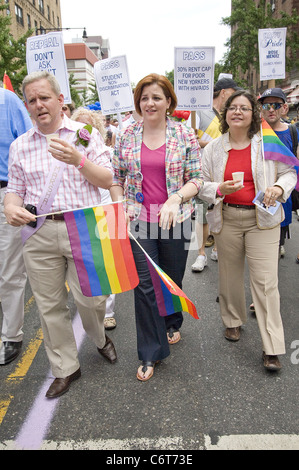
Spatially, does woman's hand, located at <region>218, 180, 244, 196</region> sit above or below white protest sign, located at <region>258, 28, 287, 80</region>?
below

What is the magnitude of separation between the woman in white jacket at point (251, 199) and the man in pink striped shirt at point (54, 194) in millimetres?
964

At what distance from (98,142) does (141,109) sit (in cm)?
40

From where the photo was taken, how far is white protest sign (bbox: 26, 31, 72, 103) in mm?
4809

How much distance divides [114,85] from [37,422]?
4.86 metres

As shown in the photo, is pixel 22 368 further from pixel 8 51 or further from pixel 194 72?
pixel 8 51

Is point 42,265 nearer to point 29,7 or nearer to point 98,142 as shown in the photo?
point 98,142

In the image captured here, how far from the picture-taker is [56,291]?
8.95ft

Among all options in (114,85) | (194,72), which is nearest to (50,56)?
(114,85)

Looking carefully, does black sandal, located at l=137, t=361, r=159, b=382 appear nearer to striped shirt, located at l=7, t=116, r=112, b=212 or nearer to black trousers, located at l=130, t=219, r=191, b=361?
black trousers, located at l=130, t=219, r=191, b=361

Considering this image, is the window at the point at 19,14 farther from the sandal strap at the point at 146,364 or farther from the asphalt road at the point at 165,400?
the sandal strap at the point at 146,364

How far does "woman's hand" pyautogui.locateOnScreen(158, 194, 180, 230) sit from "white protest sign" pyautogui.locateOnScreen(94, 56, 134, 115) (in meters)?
3.64

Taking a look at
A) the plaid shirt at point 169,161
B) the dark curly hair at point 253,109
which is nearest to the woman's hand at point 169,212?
the plaid shirt at point 169,161

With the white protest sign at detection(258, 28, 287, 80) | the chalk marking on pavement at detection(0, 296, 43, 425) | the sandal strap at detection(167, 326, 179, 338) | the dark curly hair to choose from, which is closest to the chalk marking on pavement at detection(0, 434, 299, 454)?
the chalk marking on pavement at detection(0, 296, 43, 425)

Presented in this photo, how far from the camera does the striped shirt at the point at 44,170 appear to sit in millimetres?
2506
